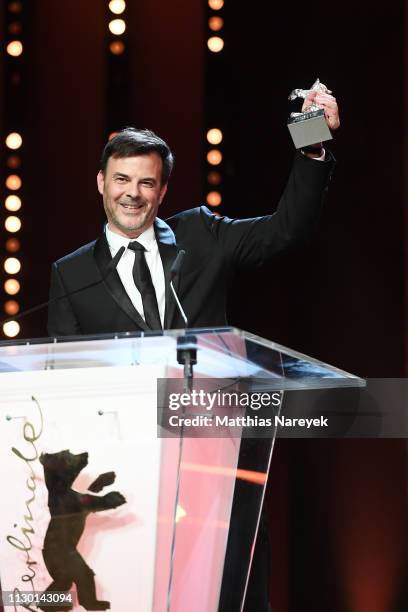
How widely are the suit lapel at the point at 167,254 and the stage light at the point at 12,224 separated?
104 cm

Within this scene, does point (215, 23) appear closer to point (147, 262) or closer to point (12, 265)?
point (12, 265)

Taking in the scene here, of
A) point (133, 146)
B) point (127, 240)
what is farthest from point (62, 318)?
point (133, 146)

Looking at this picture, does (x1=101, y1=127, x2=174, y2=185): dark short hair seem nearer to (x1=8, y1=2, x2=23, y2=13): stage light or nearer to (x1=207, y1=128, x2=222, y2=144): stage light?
(x1=207, y1=128, x2=222, y2=144): stage light

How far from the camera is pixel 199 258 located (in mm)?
2023

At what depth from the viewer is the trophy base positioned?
1751mm

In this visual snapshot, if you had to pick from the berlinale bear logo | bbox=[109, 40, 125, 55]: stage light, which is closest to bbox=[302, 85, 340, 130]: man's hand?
the berlinale bear logo

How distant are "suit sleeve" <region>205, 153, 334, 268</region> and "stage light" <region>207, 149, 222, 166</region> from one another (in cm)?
83

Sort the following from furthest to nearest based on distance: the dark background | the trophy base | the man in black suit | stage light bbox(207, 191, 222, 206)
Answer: stage light bbox(207, 191, 222, 206), the dark background, the man in black suit, the trophy base

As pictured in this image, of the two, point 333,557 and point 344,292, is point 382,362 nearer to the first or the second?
point 344,292

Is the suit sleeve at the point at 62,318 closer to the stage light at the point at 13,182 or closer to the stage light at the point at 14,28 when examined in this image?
the stage light at the point at 13,182

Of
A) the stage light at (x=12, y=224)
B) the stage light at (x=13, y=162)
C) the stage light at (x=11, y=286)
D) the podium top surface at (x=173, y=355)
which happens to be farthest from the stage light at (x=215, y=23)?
the podium top surface at (x=173, y=355)

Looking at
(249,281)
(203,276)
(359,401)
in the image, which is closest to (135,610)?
(203,276)

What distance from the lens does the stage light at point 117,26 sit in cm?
303

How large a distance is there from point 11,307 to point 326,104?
1.45 m
